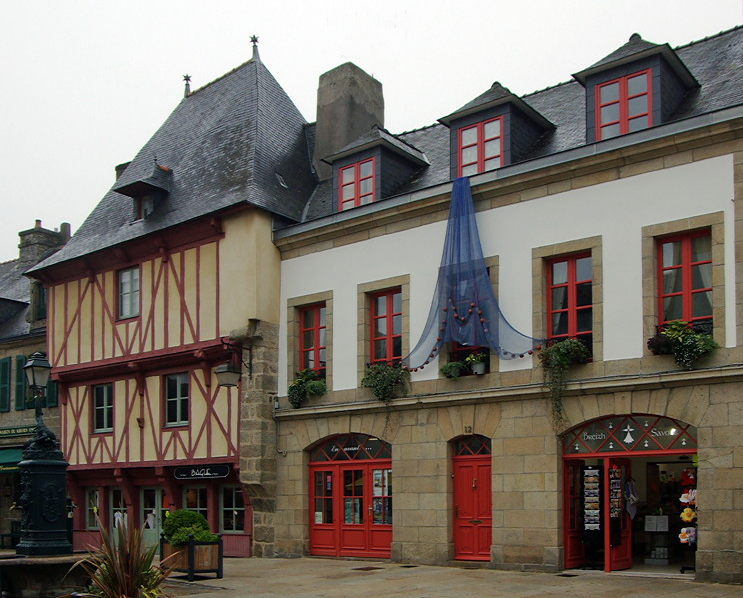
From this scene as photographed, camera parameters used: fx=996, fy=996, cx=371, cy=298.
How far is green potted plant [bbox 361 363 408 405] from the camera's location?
1694 cm

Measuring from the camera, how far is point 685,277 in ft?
45.9

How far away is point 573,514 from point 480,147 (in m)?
6.25

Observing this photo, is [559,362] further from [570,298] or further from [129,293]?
[129,293]

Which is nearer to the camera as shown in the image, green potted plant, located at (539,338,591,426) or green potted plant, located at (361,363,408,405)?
green potted plant, located at (539,338,591,426)

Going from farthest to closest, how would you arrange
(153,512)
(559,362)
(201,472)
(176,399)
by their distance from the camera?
(153,512) → (176,399) → (201,472) → (559,362)

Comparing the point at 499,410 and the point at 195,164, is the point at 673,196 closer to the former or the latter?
the point at 499,410

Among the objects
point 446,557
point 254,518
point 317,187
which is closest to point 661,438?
point 446,557

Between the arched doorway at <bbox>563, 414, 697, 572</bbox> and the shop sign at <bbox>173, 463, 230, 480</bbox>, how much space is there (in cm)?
712

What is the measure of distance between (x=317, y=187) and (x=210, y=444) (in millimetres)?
5763

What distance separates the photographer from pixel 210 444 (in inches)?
773

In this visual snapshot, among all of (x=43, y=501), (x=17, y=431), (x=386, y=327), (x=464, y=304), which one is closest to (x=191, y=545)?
(x=43, y=501)

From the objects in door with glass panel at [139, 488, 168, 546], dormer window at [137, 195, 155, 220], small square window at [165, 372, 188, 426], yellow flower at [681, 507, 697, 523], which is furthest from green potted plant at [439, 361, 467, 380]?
Answer: dormer window at [137, 195, 155, 220]

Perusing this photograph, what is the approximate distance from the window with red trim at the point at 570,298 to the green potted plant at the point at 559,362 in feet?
0.80

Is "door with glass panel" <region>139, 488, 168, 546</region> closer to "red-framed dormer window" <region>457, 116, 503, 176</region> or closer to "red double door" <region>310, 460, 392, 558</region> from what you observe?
"red double door" <region>310, 460, 392, 558</region>
